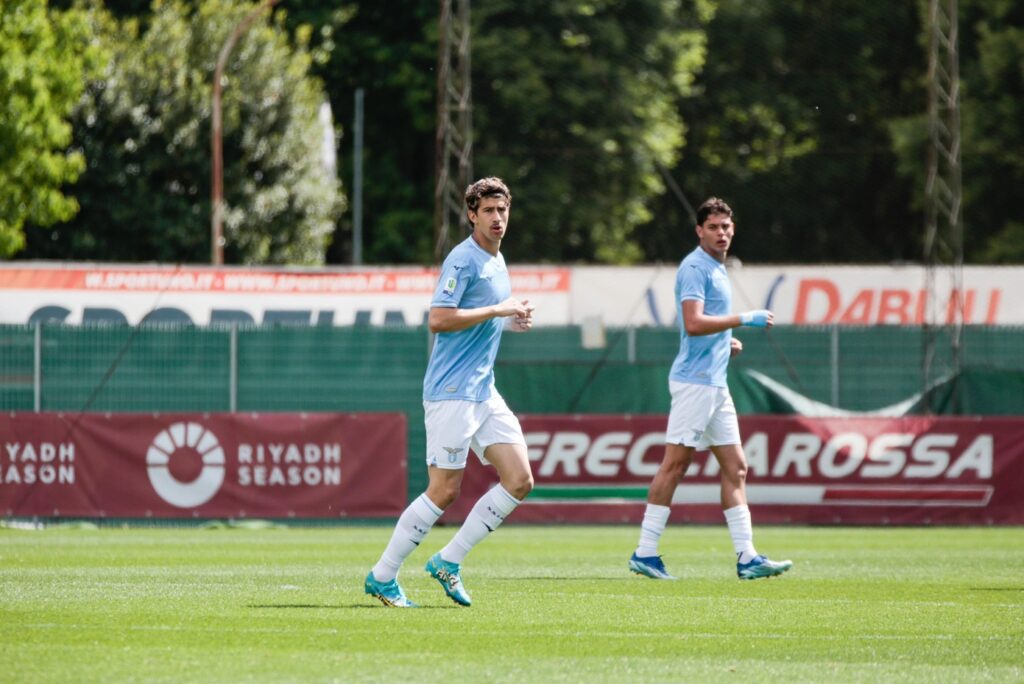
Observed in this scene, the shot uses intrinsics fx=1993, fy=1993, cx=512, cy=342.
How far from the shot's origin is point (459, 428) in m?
10.1

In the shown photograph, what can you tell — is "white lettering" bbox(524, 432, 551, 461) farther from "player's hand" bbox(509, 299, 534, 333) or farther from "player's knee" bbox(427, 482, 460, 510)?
"player's hand" bbox(509, 299, 534, 333)

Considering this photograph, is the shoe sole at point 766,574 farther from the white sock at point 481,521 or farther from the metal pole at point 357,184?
the metal pole at point 357,184

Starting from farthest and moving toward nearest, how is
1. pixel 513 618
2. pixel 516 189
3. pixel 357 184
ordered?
pixel 357 184
pixel 516 189
pixel 513 618

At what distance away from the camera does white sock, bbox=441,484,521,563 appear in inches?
407

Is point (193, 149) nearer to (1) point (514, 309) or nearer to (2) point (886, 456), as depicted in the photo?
(2) point (886, 456)

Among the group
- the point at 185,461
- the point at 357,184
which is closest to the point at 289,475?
the point at 185,461

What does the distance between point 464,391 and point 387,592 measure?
1121 mm

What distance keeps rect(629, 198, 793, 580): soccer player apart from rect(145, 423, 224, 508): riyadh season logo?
7867 millimetres

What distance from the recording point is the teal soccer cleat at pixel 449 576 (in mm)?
10336

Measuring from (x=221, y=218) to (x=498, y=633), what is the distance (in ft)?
105

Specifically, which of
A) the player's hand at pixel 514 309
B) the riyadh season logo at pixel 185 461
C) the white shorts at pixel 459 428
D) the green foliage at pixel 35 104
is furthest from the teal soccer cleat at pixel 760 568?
the green foliage at pixel 35 104

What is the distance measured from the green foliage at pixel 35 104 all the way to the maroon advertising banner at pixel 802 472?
1126cm

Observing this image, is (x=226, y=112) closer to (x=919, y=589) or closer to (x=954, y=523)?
(x=954, y=523)

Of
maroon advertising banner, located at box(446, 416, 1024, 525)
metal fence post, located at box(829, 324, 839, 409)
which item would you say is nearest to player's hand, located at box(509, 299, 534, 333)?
maroon advertising banner, located at box(446, 416, 1024, 525)
